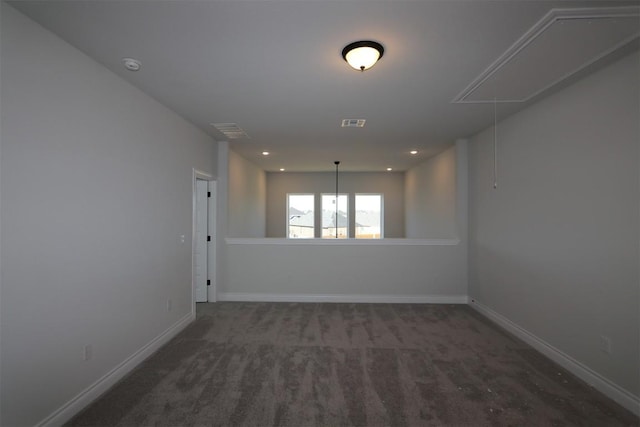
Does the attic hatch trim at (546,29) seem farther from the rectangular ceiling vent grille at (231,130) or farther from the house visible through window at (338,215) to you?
the house visible through window at (338,215)

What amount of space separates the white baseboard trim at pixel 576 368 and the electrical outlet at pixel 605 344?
0.23 meters

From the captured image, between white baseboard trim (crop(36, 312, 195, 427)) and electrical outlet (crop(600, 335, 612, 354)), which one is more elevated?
electrical outlet (crop(600, 335, 612, 354))

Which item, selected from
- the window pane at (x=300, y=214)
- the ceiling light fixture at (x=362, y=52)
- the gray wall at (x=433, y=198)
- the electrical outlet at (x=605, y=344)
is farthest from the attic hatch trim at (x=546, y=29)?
the window pane at (x=300, y=214)

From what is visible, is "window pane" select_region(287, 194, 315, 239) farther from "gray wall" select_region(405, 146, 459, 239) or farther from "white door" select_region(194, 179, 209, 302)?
"white door" select_region(194, 179, 209, 302)

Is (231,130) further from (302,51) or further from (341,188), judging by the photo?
(341,188)

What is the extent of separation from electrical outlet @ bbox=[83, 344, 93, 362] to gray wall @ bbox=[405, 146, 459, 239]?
4.82 m

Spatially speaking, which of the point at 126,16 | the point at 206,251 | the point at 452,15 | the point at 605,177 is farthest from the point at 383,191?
the point at 126,16

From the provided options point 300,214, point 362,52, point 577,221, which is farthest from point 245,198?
point 577,221

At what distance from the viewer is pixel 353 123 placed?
3594mm

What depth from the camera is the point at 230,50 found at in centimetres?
197

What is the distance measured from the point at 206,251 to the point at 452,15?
4319mm

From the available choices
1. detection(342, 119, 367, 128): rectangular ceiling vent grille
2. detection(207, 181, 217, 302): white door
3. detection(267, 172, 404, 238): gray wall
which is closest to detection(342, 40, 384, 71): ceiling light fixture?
detection(342, 119, 367, 128): rectangular ceiling vent grille

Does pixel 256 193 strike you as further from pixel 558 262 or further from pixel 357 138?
pixel 558 262

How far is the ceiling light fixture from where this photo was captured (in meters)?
1.84
